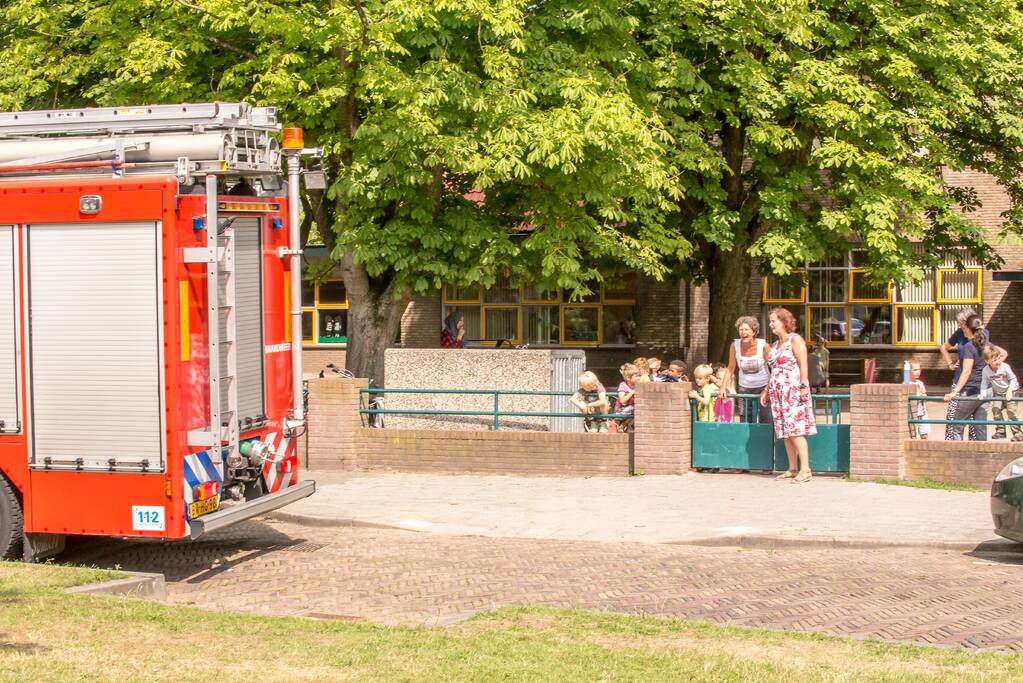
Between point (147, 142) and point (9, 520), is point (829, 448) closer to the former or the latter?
point (147, 142)

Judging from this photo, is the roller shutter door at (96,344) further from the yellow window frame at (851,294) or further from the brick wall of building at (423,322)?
the yellow window frame at (851,294)

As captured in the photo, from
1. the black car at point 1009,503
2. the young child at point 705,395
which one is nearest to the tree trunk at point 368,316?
the young child at point 705,395

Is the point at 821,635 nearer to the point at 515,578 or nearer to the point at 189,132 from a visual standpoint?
the point at 515,578

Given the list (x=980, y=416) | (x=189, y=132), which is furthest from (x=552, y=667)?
(x=980, y=416)

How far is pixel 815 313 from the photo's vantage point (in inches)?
1221

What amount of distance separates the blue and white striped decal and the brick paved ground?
0.76 m

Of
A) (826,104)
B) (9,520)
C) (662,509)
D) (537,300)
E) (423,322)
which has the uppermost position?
(826,104)

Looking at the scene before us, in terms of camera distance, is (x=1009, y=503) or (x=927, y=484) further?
(x=927, y=484)

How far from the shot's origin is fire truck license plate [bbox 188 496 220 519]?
998 centimetres

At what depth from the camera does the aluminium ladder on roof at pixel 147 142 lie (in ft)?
33.5

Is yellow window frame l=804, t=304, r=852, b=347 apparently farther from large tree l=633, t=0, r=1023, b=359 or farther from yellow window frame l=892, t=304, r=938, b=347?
large tree l=633, t=0, r=1023, b=359

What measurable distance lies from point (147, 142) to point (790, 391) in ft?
24.4

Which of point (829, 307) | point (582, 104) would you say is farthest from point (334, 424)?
point (829, 307)

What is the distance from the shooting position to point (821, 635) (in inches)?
313
